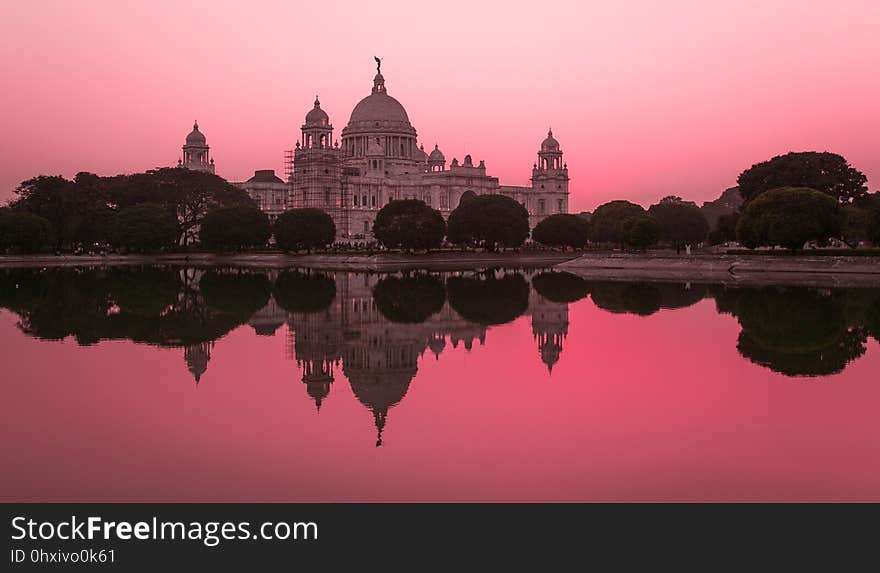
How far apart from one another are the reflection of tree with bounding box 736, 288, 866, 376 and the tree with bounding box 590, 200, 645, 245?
5754cm

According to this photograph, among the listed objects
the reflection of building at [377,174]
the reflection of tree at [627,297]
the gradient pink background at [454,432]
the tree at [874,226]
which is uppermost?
the reflection of building at [377,174]

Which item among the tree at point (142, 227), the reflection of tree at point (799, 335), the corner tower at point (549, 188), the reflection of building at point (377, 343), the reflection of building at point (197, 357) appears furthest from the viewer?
the corner tower at point (549, 188)

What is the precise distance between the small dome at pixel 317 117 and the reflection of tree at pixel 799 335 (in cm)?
9133

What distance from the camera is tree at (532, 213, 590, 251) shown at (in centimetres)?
9531

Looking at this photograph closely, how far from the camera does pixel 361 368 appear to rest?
20.3 metres

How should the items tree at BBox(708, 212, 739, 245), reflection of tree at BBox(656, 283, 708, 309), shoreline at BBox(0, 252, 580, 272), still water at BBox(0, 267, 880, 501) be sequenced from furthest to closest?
tree at BBox(708, 212, 739, 245), shoreline at BBox(0, 252, 580, 272), reflection of tree at BBox(656, 283, 708, 309), still water at BBox(0, 267, 880, 501)

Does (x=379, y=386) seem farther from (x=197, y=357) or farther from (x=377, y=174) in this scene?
(x=377, y=174)

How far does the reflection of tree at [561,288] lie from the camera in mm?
41353

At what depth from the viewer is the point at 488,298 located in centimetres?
4053

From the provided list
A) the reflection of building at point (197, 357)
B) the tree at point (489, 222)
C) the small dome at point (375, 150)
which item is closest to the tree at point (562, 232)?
the tree at point (489, 222)

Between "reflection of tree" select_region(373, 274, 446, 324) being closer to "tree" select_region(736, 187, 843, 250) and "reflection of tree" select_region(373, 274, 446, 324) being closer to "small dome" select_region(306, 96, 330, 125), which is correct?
"tree" select_region(736, 187, 843, 250)

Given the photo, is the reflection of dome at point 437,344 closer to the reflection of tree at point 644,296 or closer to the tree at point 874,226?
the reflection of tree at point 644,296

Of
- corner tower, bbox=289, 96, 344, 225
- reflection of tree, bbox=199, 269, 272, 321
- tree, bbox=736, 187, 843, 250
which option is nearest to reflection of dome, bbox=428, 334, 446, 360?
reflection of tree, bbox=199, 269, 272, 321
